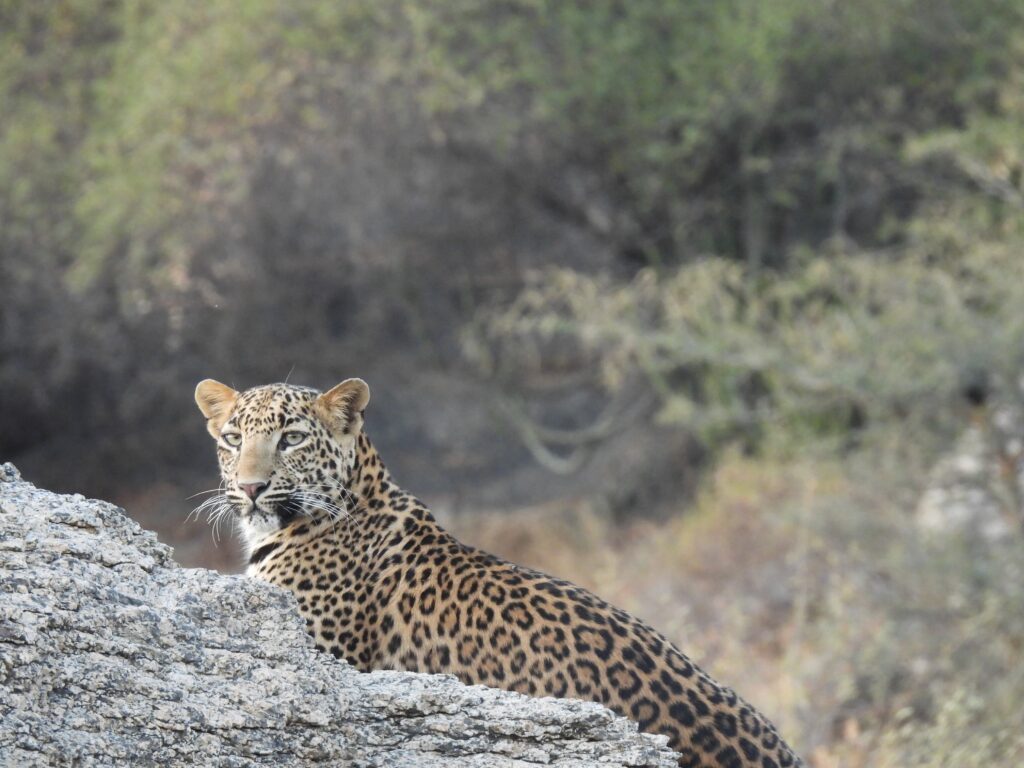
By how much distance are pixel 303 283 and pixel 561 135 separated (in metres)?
4.06

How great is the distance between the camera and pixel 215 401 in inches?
286

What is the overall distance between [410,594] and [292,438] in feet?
2.79

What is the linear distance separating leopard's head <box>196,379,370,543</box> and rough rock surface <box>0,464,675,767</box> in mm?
1695

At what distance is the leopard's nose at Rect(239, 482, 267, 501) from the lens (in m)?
6.72

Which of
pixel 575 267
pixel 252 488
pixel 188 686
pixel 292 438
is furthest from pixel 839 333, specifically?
pixel 188 686

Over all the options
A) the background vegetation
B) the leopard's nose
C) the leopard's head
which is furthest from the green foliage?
the leopard's nose

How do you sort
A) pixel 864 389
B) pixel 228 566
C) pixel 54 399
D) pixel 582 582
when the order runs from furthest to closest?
pixel 54 399 < pixel 228 566 < pixel 582 582 < pixel 864 389

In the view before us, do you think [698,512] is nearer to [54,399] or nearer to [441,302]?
[441,302]

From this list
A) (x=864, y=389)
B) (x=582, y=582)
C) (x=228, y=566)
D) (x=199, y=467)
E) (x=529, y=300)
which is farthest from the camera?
(x=199, y=467)

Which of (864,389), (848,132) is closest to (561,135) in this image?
(848,132)

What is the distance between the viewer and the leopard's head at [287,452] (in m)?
6.77

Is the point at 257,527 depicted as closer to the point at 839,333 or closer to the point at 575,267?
the point at 839,333

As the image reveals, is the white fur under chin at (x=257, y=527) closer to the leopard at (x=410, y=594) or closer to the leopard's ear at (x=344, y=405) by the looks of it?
the leopard at (x=410, y=594)

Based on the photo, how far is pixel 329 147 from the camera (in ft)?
66.3
